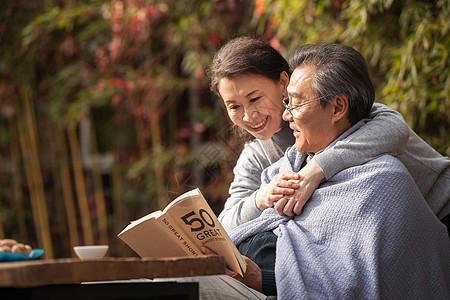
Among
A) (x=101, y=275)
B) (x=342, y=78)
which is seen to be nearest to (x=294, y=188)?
(x=342, y=78)

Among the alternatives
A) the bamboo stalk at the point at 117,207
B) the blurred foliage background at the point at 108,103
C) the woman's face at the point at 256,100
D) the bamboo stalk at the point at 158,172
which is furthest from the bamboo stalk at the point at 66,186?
the woman's face at the point at 256,100

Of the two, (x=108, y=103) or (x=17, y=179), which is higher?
(x=108, y=103)

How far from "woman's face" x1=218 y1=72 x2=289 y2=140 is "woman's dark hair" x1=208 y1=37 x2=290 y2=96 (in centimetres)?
2

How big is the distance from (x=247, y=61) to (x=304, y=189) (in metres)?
0.61

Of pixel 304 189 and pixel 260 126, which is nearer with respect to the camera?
pixel 304 189

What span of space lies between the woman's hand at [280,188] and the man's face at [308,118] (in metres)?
0.12

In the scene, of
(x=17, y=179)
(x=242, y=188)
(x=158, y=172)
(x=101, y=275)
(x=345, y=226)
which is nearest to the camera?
(x=101, y=275)

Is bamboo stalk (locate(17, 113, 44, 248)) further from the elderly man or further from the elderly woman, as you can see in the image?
the elderly man

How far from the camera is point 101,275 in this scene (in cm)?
115

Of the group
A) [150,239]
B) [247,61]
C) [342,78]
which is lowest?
[150,239]

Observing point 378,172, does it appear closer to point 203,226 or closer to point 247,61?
point 203,226

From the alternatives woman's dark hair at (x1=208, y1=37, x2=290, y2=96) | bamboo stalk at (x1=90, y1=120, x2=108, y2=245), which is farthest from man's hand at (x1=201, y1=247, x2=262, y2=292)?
bamboo stalk at (x1=90, y1=120, x2=108, y2=245)

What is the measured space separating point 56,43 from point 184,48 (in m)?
1.19

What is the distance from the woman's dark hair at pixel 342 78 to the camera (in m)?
1.83
